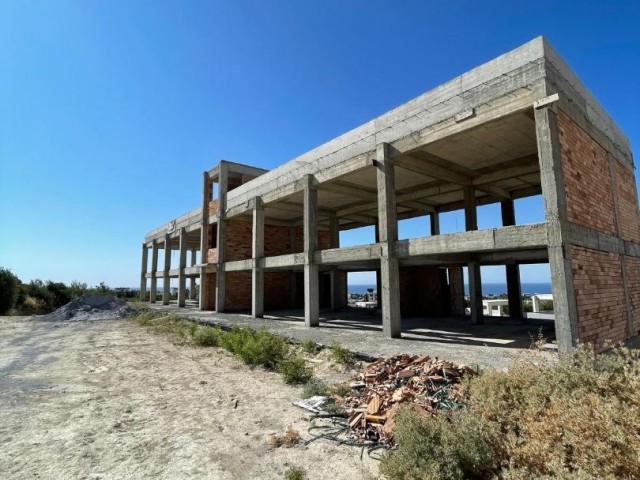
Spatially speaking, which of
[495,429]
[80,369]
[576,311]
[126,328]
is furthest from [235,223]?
[495,429]

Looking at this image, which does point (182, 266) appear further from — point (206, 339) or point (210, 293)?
point (206, 339)

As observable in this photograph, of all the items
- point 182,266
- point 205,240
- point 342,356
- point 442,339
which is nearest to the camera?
point 342,356

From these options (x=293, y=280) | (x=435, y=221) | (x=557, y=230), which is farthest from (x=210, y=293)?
(x=557, y=230)

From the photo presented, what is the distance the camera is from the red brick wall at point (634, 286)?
9.73 m

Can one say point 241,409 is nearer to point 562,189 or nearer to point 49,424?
point 49,424

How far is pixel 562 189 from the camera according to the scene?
23.4 ft

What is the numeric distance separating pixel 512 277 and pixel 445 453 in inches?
583

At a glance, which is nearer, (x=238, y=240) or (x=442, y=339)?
(x=442, y=339)

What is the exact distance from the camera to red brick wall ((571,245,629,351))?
7156 millimetres

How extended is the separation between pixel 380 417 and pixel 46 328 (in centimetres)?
1983

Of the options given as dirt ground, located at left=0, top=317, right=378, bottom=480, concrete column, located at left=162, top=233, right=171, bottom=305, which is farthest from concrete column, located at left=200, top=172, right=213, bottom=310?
dirt ground, located at left=0, top=317, right=378, bottom=480

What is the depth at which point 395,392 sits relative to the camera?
17.2ft

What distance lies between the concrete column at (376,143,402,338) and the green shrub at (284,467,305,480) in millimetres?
6933

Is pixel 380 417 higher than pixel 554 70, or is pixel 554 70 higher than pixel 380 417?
pixel 554 70
